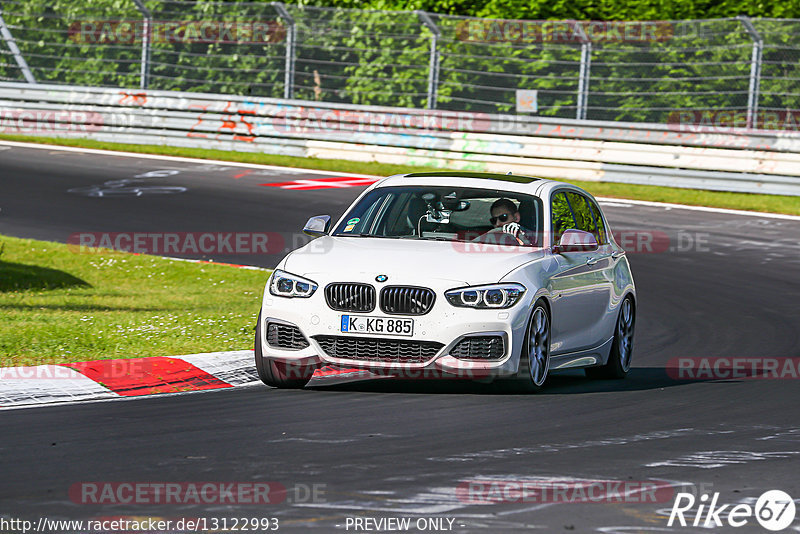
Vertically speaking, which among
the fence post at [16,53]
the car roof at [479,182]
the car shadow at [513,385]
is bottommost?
the car shadow at [513,385]

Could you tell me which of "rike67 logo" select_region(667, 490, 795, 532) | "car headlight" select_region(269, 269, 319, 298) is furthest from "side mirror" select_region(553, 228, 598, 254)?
"rike67 logo" select_region(667, 490, 795, 532)

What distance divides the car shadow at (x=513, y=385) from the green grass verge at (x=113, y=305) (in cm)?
153

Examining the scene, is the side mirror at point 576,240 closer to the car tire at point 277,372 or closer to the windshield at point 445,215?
the windshield at point 445,215

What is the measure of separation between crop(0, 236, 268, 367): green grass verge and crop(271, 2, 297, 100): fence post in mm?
10533

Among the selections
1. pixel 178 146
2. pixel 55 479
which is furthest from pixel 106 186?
pixel 55 479

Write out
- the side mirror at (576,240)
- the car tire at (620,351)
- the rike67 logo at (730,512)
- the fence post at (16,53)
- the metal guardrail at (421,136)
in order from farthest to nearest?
1. the fence post at (16,53)
2. the metal guardrail at (421,136)
3. the car tire at (620,351)
4. the side mirror at (576,240)
5. the rike67 logo at (730,512)

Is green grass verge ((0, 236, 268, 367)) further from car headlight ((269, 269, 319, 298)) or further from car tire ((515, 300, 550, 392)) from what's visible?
car tire ((515, 300, 550, 392))

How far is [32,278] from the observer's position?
1534 cm

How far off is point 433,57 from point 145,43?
6072 mm

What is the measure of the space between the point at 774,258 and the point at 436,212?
9.19m

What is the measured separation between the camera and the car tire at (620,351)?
11.3 metres

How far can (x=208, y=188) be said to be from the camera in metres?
23.5

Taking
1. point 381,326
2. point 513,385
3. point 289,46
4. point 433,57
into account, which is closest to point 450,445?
point 381,326

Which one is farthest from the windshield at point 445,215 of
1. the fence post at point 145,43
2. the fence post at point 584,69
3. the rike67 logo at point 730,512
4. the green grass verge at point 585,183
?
the fence post at point 145,43
